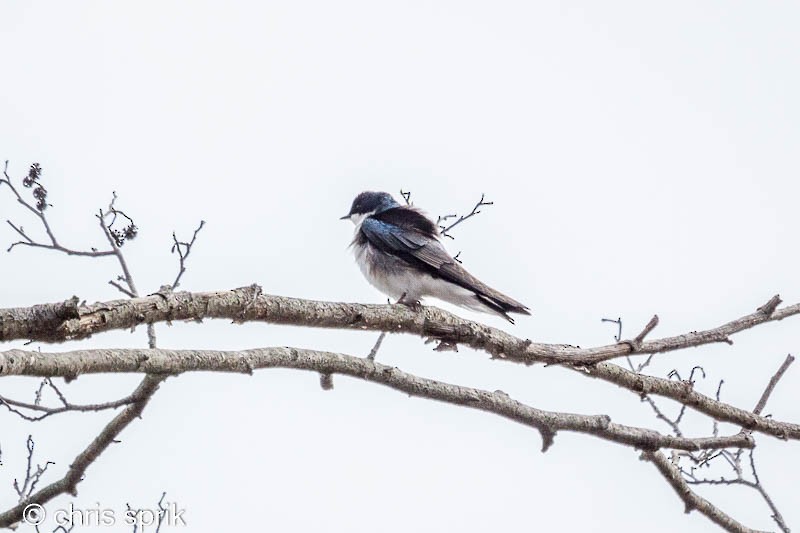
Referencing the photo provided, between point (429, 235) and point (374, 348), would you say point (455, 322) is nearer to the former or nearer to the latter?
point (374, 348)

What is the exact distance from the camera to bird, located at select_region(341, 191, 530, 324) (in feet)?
26.0

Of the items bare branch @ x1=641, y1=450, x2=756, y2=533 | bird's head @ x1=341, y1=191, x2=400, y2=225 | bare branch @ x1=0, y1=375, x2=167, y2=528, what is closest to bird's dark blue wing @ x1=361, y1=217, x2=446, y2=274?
bird's head @ x1=341, y1=191, x2=400, y2=225

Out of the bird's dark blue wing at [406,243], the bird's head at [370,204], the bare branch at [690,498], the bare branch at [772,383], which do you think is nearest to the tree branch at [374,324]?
the bare branch at [772,383]

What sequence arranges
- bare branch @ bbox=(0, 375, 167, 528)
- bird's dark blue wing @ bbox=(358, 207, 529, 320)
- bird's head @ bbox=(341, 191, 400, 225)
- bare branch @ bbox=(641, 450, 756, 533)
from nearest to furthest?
bare branch @ bbox=(0, 375, 167, 528), bare branch @ bbox=(641, 450, 756, 533), bird's dark blue wing @ bbox=(358, 207, 529, 320), bird's head @ bbox=(341, 191, 400, 225)

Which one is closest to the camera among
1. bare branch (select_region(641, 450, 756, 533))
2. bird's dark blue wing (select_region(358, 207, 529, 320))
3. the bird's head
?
bare branch (select_region(641, 450, 756, 533))

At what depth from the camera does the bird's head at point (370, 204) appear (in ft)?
33.4

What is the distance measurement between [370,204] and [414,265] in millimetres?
1969

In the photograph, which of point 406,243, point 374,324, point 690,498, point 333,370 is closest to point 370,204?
point 406,243

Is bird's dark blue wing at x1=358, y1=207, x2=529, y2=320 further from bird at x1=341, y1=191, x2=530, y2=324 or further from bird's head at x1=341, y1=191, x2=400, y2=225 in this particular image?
bird's head at x1=341, y1=191, x2=400, y2=225

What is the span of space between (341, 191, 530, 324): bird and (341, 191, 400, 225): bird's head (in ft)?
1.32

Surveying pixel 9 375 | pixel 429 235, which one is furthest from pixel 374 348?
pixel 429 235

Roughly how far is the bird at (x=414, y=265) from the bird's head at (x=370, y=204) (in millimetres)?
402

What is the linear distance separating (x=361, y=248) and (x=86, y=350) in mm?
5208

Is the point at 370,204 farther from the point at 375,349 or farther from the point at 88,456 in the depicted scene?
the point at 88,456
